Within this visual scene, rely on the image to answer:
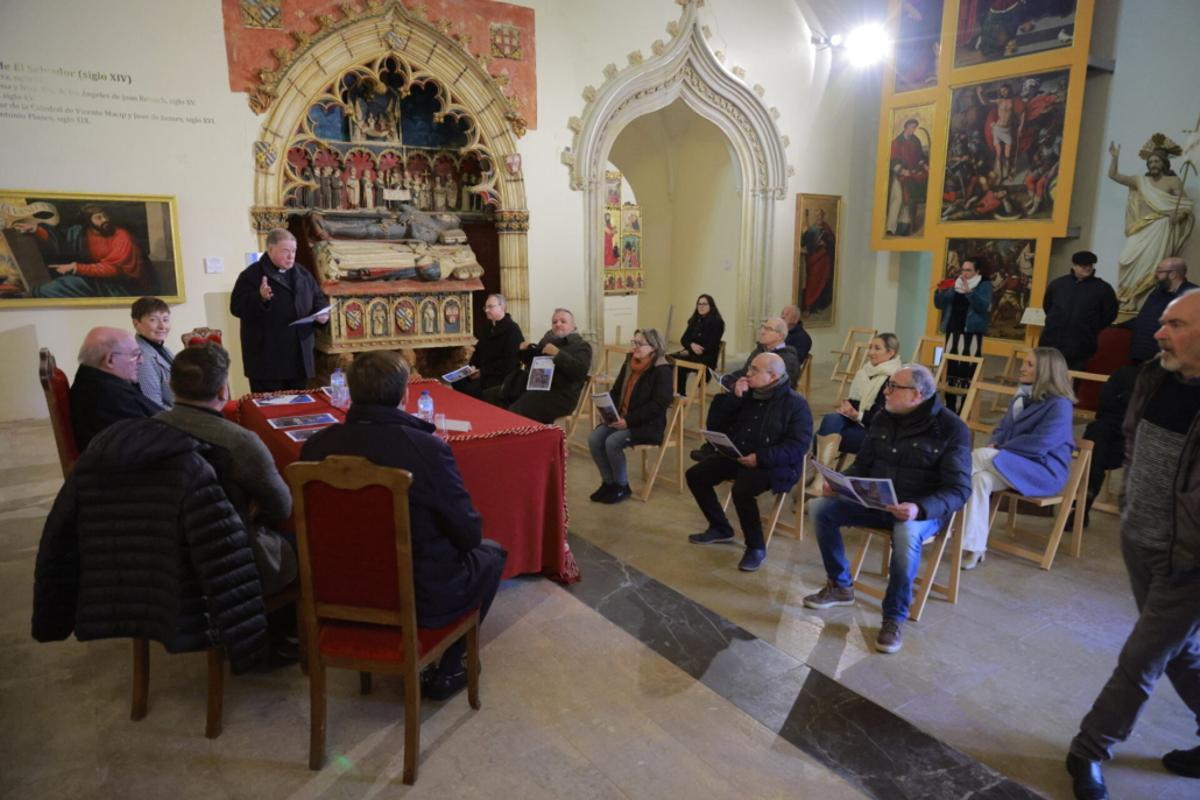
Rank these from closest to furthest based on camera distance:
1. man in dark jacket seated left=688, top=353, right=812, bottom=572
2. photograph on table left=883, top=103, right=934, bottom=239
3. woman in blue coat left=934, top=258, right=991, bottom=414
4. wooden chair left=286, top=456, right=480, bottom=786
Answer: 1. wooden chair left=286, top=456, right=480, bottom=786
2. man in dark jacket seated left=688, top=353, right=812, bottom=572
3. woman in blue coat left=934, top=258, right=991, bottom=414
4. photograph on table left=883, top=103, right=934, bottom=239

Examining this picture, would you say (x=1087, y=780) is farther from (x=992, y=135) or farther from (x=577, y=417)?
(x=992, y=135)

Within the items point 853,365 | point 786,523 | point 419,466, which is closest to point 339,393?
point 419,466

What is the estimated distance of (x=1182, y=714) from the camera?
2912mm

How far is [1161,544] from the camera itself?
7.79 ft

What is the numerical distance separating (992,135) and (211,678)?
966 cm

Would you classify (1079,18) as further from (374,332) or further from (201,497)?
(201,497)

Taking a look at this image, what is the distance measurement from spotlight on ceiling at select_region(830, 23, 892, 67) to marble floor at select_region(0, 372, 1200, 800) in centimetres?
839

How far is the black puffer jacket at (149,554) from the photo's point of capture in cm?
238

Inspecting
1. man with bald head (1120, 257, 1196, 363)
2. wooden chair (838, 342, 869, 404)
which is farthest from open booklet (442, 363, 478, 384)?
man with bald head (1120, 257, 1196, 363)

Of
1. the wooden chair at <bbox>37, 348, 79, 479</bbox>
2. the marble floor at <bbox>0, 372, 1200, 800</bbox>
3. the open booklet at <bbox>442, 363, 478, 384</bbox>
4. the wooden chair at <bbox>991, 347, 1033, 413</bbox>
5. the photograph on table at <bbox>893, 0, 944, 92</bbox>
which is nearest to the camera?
the marble floor at <bbox>0, 372, 1200, 800</bbox>

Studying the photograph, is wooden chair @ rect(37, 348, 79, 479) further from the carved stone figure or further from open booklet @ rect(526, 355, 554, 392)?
the carved stone figure

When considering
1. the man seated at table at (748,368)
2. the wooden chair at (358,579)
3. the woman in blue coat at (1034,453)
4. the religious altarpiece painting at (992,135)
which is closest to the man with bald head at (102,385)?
the wooden chair at (358,579)

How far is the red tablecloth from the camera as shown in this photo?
3.56 m

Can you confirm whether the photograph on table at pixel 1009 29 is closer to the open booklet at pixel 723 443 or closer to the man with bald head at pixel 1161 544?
the open booklet at pixel 723 443
